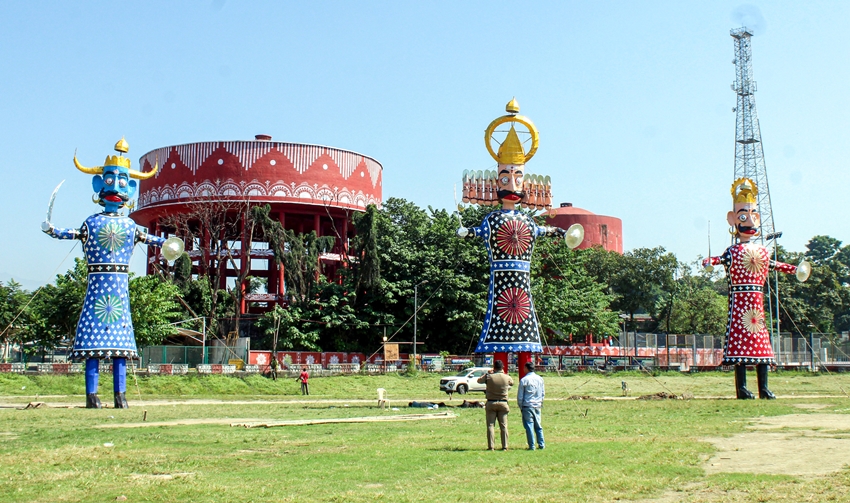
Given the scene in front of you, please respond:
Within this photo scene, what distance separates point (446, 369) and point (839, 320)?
60.2 meters

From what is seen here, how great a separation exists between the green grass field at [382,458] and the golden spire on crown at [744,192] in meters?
8.03

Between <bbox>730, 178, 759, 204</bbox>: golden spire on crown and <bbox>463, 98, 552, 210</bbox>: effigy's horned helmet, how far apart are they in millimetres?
6392

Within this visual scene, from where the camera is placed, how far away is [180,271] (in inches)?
2223

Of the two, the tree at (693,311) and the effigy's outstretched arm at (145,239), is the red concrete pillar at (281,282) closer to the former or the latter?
the effigy's outstretched arm at (145,239)

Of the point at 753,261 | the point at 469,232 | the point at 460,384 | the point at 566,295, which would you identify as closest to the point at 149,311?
the point at 460,384

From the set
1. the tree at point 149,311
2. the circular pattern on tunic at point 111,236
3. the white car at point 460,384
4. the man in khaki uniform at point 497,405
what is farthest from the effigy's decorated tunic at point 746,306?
the tree at point 149,311

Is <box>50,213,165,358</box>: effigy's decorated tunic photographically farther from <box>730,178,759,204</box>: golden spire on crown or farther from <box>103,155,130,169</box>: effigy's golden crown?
<box>730,178,759,204</box>: golden spire on crown

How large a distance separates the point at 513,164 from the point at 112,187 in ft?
39.0

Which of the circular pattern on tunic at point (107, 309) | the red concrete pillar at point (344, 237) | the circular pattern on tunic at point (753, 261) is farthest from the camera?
the red concrete pillar at point (344, 237)

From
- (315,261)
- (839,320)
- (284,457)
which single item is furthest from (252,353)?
(839,320)

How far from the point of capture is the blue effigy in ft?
83.4

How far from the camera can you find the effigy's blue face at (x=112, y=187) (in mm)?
26438

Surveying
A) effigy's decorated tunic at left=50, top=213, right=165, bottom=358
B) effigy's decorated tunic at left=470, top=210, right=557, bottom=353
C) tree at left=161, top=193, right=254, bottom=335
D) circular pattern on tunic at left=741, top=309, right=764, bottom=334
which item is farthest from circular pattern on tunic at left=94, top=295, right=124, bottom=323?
tree at left=161, top=193, right=254, bottom=335

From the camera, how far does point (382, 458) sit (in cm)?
1312
